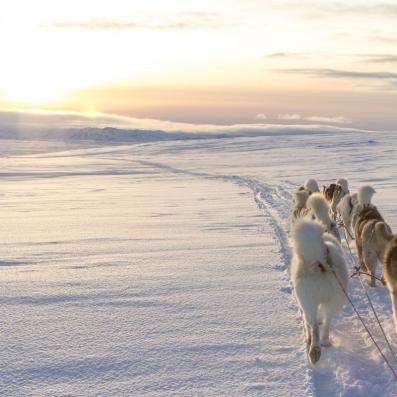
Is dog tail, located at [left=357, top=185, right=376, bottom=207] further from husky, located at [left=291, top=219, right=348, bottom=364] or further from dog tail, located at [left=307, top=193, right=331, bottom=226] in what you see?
husky, located at [left=291, top=219, right=348, bottom=364]

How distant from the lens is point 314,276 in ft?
11.0

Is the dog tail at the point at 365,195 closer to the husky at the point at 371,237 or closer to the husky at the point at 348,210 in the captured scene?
the husky at the point at 371,237

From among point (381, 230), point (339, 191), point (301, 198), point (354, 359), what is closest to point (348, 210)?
point (301, 198)

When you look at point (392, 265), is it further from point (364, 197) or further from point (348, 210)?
point (348, 210)

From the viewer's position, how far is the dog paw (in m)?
3.33

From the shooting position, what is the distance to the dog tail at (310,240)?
328cm

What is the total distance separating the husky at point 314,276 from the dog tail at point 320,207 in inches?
74.5

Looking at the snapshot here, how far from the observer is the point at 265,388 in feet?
9.91

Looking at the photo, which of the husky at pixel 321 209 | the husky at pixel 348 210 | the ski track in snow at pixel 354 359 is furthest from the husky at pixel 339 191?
the ski track in snow at pixel 354 359

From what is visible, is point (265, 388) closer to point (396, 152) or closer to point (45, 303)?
point (45, 303)

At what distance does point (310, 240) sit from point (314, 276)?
257 mm

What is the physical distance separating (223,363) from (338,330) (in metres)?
1.13

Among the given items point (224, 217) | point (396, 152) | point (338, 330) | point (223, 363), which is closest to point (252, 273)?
point (338, 330)

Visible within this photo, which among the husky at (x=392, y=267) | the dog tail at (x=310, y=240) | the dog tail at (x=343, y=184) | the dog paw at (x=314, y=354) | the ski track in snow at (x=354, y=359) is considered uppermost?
the dog tail at (x=343, y=184)
